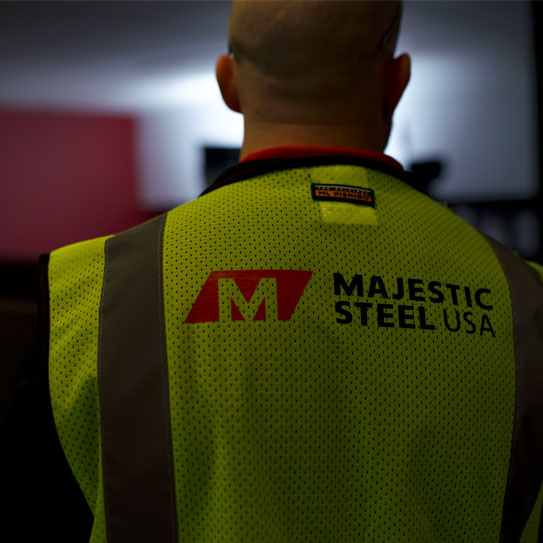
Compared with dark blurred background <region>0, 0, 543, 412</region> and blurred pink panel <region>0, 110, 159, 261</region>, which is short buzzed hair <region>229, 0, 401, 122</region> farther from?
blurred pink panel <region>0, 110, 159, 261</region>

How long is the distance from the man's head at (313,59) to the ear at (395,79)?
20 mm

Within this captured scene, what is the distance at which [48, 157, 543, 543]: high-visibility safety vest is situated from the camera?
51 cm

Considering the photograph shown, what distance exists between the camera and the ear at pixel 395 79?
2.20 ft

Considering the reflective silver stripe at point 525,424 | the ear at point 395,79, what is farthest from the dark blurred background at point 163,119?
the reflective silver stripe at point 525,424

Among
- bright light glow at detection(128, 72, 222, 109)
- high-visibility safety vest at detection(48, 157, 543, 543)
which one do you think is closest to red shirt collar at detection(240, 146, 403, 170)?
high-visibility safety vest at detection(48, 157, 543, 543)

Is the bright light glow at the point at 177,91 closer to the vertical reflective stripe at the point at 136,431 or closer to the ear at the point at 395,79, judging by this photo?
the ear at the point at 395,79

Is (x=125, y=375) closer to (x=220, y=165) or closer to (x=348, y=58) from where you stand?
(x=348, y=58)

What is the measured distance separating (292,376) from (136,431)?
147 millimetres

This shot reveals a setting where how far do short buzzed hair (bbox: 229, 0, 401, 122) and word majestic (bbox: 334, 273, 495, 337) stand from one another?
0.21m

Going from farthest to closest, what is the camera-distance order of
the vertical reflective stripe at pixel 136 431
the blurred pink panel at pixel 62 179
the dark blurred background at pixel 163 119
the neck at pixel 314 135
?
1. the blurred pink panel at pixel 62 179
2. the dark blurred background at pixel 163 119
3. the neck at pixel 314 135
4. the vertical reflective stripe at pixel 136 431

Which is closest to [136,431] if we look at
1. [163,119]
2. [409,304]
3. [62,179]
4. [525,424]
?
[409,304]

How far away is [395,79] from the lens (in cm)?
67

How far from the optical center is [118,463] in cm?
51

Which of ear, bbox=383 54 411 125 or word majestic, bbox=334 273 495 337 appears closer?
word majestic, bbox=334 273 495 337
